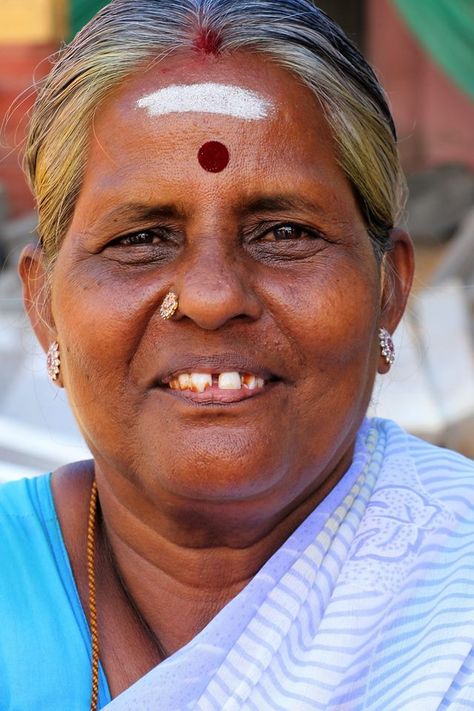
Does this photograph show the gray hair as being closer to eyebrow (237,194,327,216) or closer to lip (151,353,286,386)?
eyebrow (237,194,327,216)

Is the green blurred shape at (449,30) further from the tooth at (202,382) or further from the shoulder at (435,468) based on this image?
the tooth at (202,382)

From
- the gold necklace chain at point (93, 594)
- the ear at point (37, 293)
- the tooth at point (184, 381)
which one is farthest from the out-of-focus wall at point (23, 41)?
the tooth at point (184, 381)

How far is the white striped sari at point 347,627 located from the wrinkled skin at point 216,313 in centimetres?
12

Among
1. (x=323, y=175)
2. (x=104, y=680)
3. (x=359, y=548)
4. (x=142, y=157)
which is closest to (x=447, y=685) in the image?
(x=359, y=548)

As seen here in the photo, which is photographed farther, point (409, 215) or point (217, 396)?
point (409, 215)

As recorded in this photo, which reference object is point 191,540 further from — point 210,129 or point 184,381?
point 210,129

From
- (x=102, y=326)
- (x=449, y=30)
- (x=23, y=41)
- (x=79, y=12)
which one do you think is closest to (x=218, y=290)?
(x=102, y=326)

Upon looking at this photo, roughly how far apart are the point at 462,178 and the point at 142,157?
32.4ft

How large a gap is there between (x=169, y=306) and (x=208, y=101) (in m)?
0.34

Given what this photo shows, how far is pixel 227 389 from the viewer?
1.70 metres

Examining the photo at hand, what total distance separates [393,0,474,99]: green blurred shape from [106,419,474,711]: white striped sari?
18.6 ft

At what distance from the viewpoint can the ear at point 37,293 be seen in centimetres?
203

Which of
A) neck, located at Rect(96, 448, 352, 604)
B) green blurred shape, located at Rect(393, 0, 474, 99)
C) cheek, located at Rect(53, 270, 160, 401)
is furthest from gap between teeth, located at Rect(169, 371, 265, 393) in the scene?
green blurred shape, located at Rect(393, 0, 474, 99)

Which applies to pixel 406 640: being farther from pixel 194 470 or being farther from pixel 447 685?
pixel 194 470
